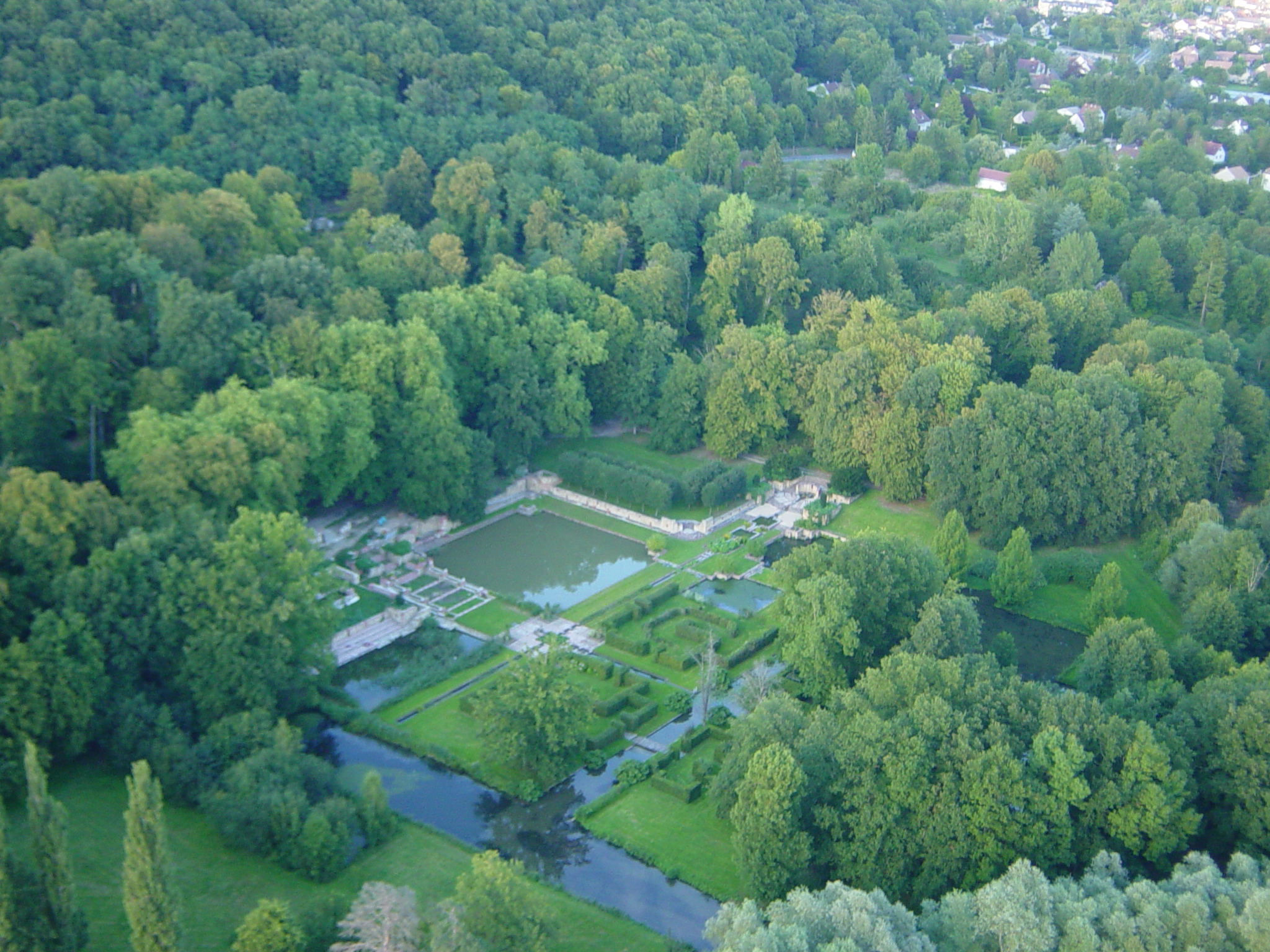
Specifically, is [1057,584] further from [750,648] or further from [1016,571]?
[750,648]

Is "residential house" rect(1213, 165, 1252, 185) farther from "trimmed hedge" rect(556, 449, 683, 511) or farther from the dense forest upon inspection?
"trimmed hedge" rect(556, 449, 683, 511)

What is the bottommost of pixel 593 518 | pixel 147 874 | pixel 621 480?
pixel 593 518

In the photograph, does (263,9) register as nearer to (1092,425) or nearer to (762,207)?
(762,207)

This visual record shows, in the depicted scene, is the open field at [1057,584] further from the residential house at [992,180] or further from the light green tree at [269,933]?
the residential house at [992,180]

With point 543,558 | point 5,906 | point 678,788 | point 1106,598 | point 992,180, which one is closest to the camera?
point 5,906

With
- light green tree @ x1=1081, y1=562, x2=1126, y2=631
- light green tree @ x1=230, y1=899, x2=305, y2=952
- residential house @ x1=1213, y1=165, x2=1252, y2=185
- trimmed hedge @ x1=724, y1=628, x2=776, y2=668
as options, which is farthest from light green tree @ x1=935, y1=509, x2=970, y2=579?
residential house @ x1=1213, y1=165, x2=1252, y2=185

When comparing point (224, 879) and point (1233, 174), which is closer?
point (224, 879)

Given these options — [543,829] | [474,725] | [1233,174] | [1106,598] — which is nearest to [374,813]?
[543,829]
